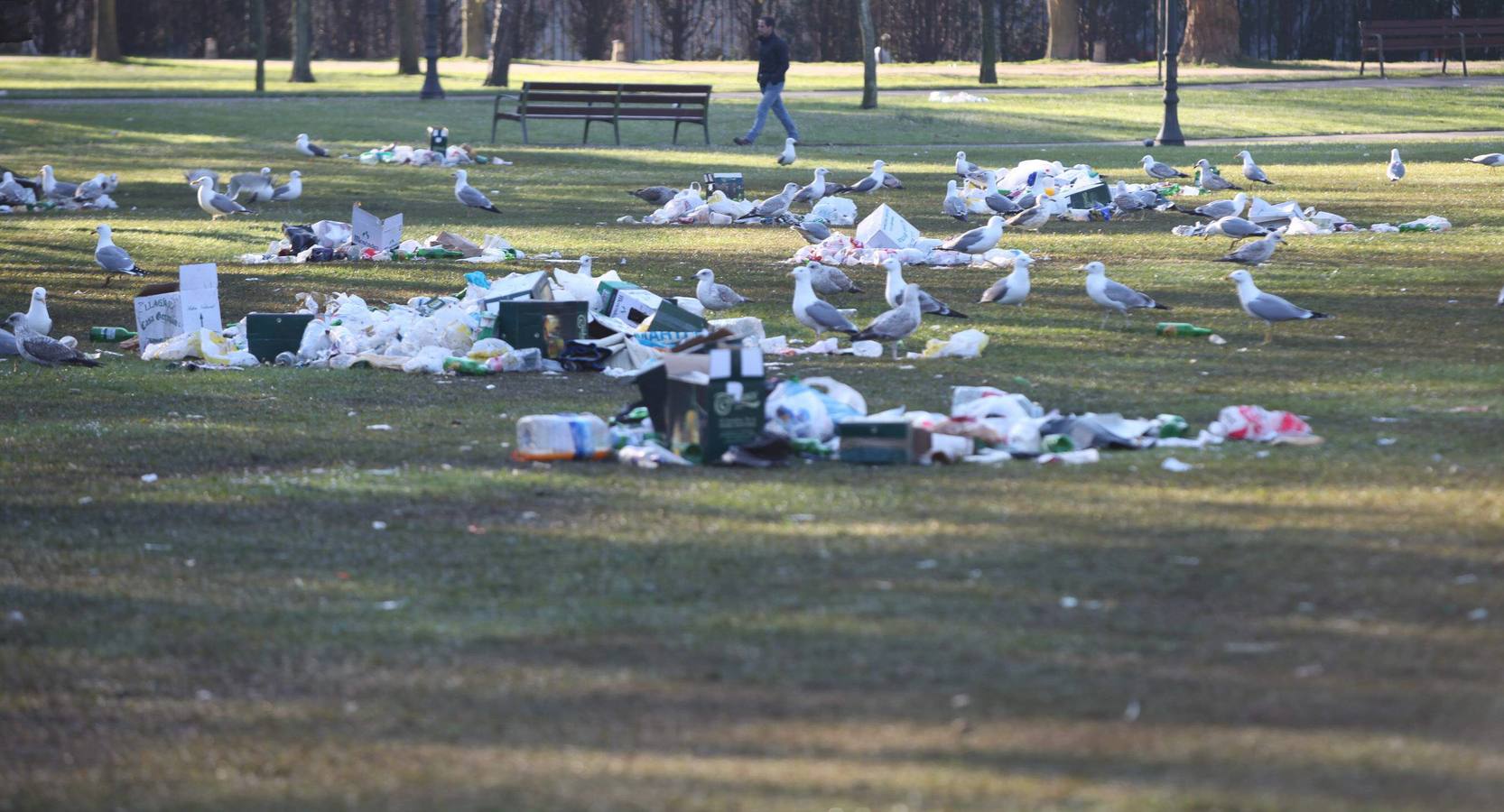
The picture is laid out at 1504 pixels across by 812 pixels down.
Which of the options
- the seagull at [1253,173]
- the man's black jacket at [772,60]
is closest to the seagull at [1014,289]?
the seagull at [1253,173]

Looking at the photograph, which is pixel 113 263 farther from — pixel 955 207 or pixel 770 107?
pixel 770 107

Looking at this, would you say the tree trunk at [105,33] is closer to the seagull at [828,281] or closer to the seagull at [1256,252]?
the seagull at [828,281]

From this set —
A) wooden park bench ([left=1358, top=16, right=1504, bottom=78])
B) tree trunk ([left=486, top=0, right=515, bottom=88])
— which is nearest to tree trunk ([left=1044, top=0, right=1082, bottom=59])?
wooden park bench ([left=1358, top=16, right=1504, bottom=78])

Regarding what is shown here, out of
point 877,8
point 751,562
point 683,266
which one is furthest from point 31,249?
point 877,8

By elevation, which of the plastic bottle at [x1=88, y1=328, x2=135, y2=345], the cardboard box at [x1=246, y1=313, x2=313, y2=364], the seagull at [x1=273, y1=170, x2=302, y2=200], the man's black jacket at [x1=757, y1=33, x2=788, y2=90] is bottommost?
the plastic bottle at [x1=88, y1=328, x2=135, y2=345]

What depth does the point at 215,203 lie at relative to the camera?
61.9ft

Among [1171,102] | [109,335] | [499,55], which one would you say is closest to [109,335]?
[109,335]

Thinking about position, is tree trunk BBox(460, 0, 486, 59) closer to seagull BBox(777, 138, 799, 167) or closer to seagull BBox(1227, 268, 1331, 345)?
seagull BBox(777, 138, 799, 167)

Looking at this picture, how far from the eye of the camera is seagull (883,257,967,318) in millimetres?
10883

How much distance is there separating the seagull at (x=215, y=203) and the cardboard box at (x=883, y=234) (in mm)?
8080

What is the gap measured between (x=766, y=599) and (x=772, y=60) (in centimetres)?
2245

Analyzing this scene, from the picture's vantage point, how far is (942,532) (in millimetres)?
6160

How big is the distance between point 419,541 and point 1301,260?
9802 millimetres

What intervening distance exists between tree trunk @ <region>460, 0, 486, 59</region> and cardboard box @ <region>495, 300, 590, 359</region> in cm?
4583
